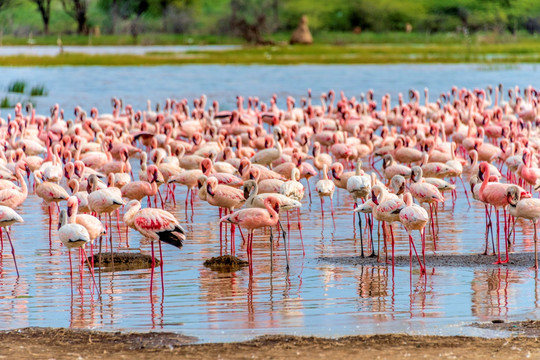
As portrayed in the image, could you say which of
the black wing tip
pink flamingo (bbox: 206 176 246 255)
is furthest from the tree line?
the black wing tip

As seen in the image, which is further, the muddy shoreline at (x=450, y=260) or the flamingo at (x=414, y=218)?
the muddy shoreline at (x=450, y=260)

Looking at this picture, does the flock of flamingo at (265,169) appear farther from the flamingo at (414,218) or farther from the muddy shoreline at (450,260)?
the muddy shoreline at (450,260)

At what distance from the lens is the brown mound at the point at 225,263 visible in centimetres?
1072

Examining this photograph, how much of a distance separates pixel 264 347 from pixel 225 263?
3.46 meters

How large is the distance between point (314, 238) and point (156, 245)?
1964mm

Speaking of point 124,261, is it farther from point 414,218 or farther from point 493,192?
Result: point 493,192

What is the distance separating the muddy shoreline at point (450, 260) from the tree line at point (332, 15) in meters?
67.4

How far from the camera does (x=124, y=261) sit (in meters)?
11.0

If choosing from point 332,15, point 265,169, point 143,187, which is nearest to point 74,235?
point 143,187

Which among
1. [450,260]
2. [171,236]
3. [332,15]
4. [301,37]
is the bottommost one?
A: [450,260]

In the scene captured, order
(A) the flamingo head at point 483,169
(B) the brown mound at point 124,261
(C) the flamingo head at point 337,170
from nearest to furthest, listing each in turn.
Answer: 1. (B) the brown mound at point 124,261
2. (A) the flamingo head at point 483,169
3. (C) the flamingo head at point 337,170

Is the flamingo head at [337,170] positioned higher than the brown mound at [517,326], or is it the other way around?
the flamingo head at [337,170]

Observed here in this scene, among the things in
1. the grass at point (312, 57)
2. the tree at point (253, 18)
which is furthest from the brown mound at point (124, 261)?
the tree at point (253, 18)

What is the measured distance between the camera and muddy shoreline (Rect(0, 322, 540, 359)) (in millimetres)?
7184
